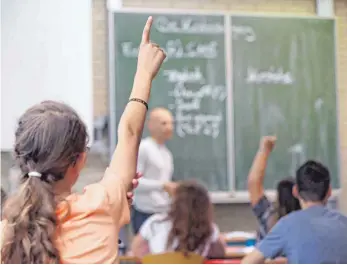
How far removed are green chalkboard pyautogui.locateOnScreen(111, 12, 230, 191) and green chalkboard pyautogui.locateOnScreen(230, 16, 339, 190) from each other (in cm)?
13

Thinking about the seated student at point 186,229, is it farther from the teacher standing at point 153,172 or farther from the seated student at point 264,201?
the teacher standing at point 153,172

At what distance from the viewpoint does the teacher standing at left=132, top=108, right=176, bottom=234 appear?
15.5 ft

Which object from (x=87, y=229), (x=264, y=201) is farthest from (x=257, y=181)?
(x=87, y=229)

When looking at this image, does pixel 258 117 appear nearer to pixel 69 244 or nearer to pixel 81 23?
pixel 81 23

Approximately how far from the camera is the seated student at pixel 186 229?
3237mm

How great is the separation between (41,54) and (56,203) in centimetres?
251

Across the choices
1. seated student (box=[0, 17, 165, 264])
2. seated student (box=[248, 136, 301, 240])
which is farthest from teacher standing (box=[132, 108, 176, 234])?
seated student (box=[0, 17, 165, 264])

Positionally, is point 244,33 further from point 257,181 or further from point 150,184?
point 257,181

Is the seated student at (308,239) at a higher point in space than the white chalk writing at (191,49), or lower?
lower

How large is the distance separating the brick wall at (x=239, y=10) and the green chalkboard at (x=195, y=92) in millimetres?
172

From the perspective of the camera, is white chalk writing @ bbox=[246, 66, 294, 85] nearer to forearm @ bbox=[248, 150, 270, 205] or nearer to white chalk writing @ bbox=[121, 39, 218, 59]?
white chalk writing @ bbox=[121, 39, 218, 59]

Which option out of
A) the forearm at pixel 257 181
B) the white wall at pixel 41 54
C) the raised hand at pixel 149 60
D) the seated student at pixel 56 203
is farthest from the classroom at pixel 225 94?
the seated student at pixel 56 203

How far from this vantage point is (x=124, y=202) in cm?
133

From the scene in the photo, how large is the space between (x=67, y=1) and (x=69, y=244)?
232cm
